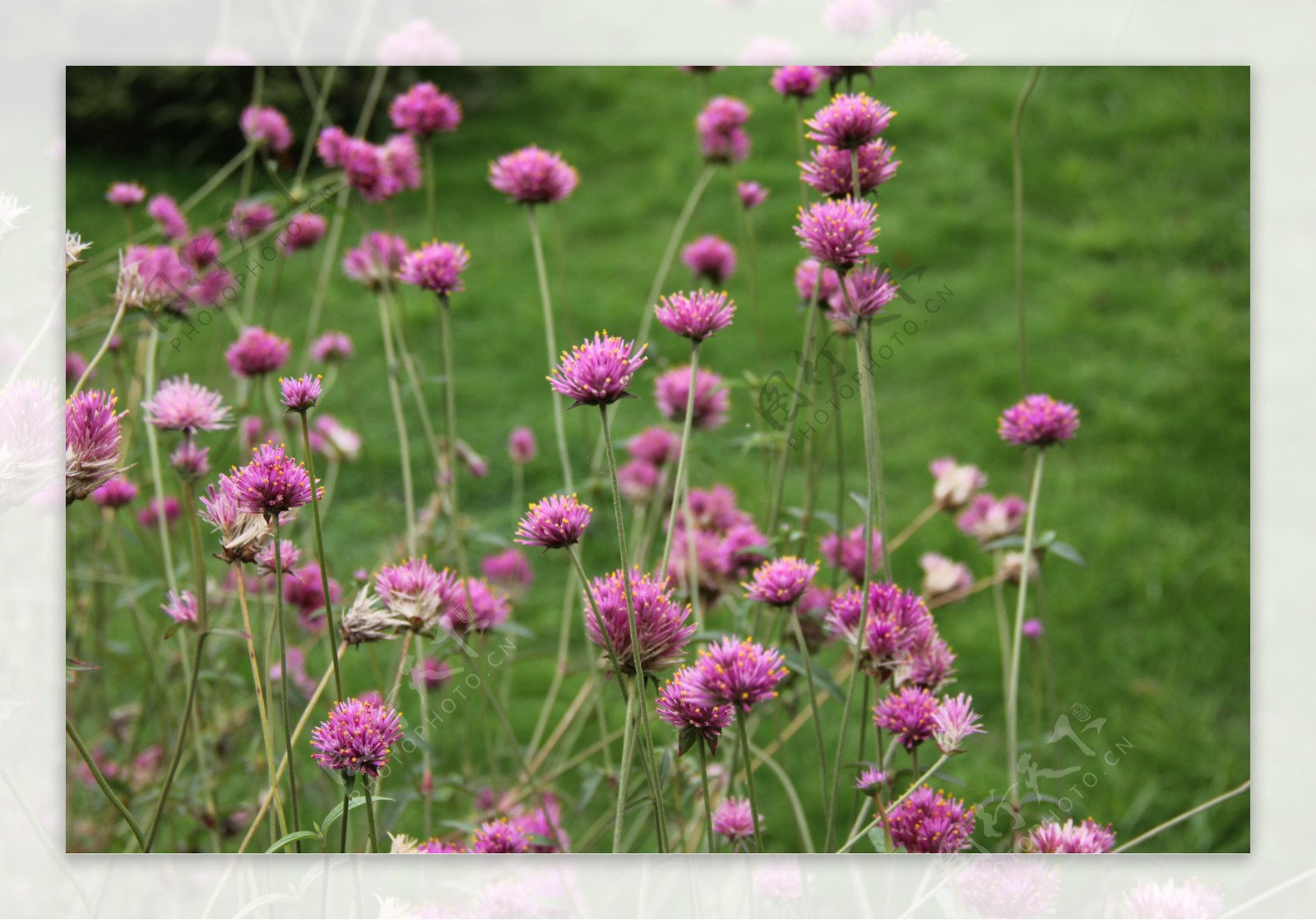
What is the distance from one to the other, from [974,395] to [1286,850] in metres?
0.90

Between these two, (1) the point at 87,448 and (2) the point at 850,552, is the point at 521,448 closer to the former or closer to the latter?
(2) the point at 850,552

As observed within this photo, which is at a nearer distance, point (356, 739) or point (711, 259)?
point (356, 739)

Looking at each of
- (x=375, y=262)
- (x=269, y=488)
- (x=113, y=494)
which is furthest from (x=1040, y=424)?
(x=113, y=494)

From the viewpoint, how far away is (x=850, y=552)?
103 centimetres

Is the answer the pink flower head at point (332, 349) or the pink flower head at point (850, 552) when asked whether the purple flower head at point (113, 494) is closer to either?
the pink flower head at point (332, 349)

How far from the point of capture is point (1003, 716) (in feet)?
5.04

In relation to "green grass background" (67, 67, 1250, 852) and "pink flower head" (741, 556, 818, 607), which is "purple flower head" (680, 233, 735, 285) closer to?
"green grass background" (67, 67, 1250, 852)

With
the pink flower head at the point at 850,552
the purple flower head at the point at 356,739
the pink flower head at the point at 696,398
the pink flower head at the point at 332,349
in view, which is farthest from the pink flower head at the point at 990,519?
the pink flower head at the point at 332,349

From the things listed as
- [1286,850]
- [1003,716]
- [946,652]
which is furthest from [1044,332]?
[946,652]

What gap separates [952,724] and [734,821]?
0.24 m

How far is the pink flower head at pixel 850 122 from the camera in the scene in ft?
2.72

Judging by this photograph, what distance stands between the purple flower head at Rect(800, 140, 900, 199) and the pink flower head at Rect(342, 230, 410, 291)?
20.9 inches

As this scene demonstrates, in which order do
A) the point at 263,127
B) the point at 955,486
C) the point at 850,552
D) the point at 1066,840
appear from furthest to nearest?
the point at 263,127
the point at 955,486
the point at 850,552
the point at 1066,840

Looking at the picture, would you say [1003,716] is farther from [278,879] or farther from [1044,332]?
[278,879]
